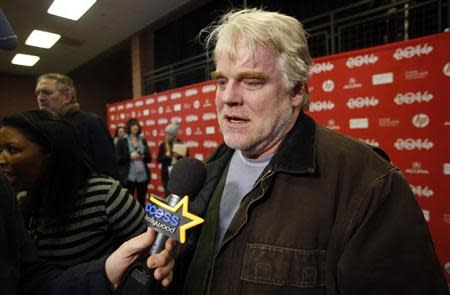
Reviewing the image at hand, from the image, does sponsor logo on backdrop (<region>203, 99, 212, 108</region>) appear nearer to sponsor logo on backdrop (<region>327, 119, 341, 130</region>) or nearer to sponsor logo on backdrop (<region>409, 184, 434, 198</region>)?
sponsor logo on backdrop (<region>327, 119, 341, 130</region>)

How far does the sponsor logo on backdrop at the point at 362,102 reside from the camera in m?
2.82

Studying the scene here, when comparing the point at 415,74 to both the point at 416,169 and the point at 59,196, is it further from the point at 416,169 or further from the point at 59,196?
the point at 59,196

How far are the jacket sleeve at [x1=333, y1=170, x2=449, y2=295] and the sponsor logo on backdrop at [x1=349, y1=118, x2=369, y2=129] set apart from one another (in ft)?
7.57

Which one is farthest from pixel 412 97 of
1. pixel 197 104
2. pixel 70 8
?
pixel 197 104

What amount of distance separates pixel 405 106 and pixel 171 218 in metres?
2.60

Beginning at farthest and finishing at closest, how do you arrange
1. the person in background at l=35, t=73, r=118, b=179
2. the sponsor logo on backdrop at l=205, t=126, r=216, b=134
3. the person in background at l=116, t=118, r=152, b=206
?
1. the sponsor logo on backdrop at l=205, t=126, r=216, b=134
2. the person in background at l=116, t=118, r=152, b=206
3. the person in background at l=35, t=73, r=118, b=179

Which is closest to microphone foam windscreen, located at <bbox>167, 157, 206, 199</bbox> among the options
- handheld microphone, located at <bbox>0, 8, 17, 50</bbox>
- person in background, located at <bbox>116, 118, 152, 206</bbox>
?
handheld microphone, located at <bbox>0, 8, 17, 50</bbox>

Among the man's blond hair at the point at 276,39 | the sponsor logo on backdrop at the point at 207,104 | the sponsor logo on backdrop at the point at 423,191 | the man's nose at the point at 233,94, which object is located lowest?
the sponsor logo on backdrop at the point at 423,191

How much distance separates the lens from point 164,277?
0.66m

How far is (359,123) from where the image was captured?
2.94 metres

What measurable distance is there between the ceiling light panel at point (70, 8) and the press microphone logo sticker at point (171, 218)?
2062 millimetres

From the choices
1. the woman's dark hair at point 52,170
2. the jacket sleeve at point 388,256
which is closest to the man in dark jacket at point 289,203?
the jacket sleeve at point 388,256

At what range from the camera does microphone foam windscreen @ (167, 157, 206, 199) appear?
0.80 meters

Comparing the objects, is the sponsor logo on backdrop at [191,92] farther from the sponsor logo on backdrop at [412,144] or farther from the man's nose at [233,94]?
the man's nose at [233,94]
